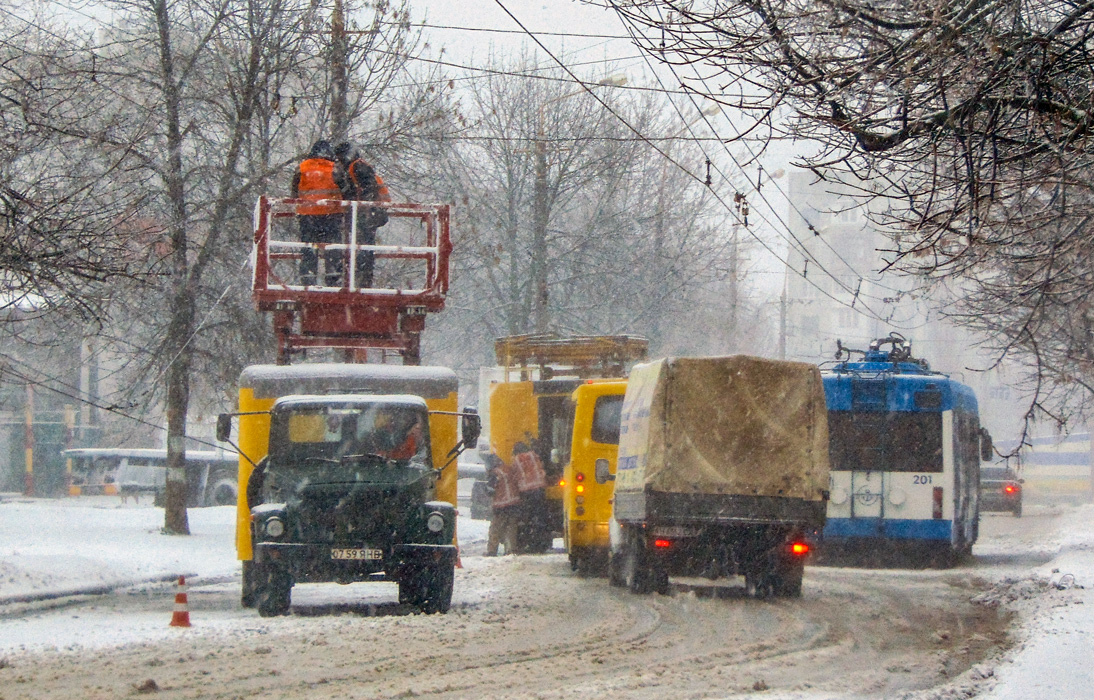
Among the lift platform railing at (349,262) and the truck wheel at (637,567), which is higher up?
the lift platform railing at (349,262)

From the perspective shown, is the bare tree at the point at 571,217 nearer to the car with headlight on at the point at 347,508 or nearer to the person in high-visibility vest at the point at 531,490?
the person in high-visibility vest at the point at 531,490

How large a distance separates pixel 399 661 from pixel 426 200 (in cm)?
1611

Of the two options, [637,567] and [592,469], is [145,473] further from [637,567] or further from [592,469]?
[637,567]

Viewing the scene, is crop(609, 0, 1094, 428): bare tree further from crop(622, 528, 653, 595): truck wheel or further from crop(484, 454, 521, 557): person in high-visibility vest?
crop(484, 454, 521, 557): person in high-visibility vest

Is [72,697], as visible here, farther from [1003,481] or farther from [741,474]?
[1003,481]

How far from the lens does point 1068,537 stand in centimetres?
2720

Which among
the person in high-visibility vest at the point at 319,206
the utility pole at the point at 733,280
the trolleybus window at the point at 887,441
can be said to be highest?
the utility pole at the point at 733,280

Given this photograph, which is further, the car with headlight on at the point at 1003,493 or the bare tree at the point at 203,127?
the car with headlight on at the point at 1003,493

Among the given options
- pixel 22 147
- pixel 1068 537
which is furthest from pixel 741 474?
pixel 1068 537

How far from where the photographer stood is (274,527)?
40.2 ft

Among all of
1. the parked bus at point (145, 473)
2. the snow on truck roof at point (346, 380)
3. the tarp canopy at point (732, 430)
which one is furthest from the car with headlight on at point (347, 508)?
the parked bus at point (145, 473)

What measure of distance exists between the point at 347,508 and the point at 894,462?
9.82m

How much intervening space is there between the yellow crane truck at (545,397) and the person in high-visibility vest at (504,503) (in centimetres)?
14

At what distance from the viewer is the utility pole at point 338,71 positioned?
68.9 ft
